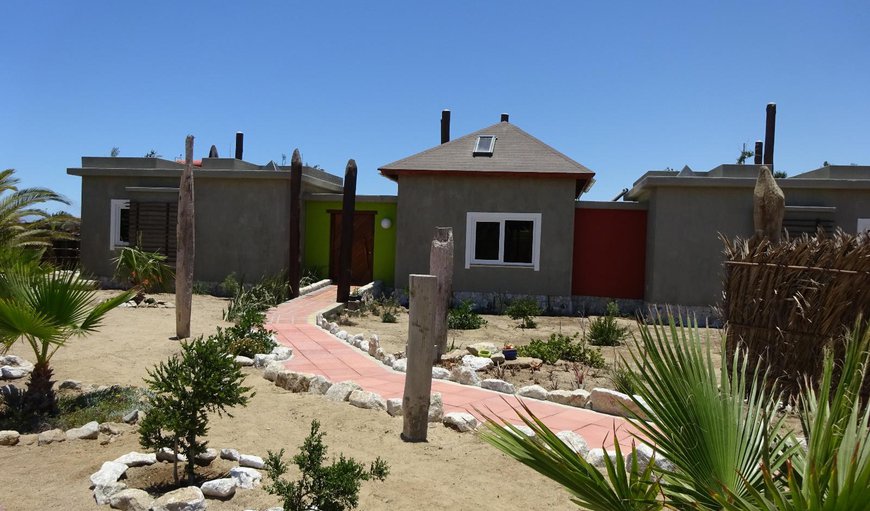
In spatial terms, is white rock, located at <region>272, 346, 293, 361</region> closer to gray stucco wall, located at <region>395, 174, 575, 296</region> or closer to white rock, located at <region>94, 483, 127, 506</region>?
white rock, located at <region>94, 483, 127, 506</region>

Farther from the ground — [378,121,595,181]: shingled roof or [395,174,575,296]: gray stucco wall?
[378,121,595,181]: shingled roof

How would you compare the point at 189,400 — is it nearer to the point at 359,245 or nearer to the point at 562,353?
the point at 562,353

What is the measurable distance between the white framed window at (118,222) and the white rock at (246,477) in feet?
45.4

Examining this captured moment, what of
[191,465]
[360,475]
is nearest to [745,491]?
[360,475]

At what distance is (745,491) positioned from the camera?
6.63ft

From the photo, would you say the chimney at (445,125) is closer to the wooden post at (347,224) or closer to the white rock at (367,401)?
the wooden post at (347,224)

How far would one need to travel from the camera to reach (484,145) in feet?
52.0

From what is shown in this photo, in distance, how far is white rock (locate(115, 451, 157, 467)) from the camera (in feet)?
13.4

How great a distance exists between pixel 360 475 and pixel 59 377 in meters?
4.71

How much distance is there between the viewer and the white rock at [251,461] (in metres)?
4.12

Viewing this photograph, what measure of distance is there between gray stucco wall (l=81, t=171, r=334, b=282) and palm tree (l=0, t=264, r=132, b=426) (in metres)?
9.73

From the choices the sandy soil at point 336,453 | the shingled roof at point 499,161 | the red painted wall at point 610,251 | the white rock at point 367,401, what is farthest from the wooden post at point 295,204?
the white rock at point 367,401

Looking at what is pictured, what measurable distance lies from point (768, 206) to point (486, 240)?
8.44m

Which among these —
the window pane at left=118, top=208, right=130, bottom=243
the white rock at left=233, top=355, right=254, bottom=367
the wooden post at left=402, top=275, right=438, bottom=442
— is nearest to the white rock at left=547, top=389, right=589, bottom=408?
the wooden post at left=402, top=275, right=438, bottom=442
